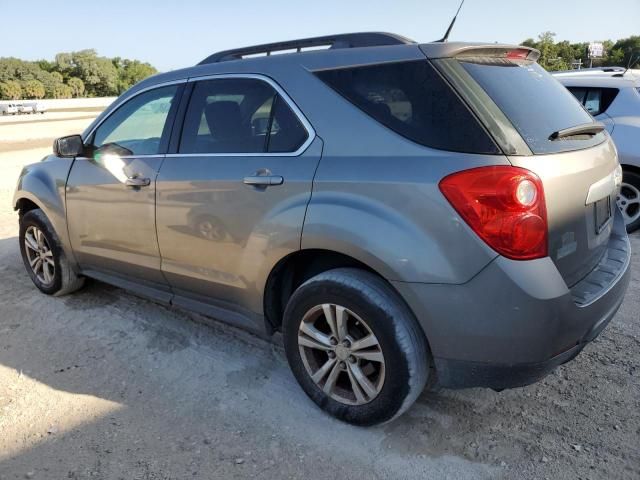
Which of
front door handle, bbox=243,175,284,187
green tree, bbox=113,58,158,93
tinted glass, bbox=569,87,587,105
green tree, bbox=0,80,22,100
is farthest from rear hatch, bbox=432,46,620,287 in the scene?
green tree, bbox=113,58,158,93

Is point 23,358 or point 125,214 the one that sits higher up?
point 125,214

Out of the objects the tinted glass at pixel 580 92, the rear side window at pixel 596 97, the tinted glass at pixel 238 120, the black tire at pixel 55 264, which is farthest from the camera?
the tinted glass at pixel 580 92

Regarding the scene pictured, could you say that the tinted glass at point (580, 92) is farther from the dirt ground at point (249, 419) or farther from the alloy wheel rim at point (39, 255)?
the alloy wheel rim at point (39, 255)

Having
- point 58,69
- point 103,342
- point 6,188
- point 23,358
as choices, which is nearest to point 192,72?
point 103,342

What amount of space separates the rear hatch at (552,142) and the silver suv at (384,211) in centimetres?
1

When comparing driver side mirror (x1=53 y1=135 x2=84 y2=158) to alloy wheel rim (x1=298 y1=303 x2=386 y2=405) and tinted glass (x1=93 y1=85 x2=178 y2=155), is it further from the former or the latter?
alloy wheel rim (x1=298 y1=303 x2=386 y2=405)

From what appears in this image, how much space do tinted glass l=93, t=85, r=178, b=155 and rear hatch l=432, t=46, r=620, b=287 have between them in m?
1.84

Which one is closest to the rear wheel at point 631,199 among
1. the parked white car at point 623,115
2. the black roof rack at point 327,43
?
the parked white car at point 623,115

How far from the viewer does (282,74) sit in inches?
109

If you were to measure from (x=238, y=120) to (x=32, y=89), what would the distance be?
76973mm

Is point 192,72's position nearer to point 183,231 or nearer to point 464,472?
point 183,231

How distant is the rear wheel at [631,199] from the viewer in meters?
5.68

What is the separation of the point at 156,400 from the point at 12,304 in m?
2.11

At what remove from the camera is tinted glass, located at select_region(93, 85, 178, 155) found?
3359 millimetres
